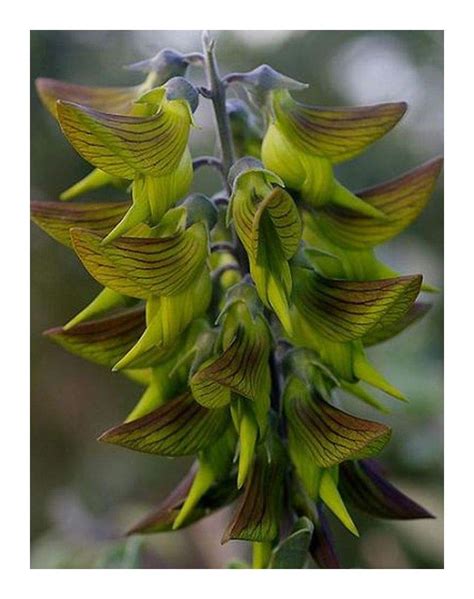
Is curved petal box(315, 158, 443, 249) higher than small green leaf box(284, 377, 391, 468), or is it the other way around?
curved petal box(315, 158, 443, 249)

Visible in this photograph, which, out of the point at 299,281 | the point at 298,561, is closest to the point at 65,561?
the point at 298,561

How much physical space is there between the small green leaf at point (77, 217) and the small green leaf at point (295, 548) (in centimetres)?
42

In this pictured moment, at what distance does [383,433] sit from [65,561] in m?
0.91

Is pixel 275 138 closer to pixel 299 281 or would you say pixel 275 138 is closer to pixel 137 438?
pixel 299 281

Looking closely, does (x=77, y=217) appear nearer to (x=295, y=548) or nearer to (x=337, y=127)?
(x=337, y=127)

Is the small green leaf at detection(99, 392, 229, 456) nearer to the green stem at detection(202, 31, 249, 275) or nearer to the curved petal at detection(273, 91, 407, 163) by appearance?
the green stem at detection(202, 31, 249, 275)

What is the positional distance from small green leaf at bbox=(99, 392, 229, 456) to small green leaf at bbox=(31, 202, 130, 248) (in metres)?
0.23

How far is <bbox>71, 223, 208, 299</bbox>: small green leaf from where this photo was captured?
993mm

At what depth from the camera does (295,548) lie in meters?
1.11

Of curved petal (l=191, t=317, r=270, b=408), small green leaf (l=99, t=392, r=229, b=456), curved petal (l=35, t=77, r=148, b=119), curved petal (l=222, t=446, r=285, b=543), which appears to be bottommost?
curved petal (l=222, t=446, r=285, b=543)

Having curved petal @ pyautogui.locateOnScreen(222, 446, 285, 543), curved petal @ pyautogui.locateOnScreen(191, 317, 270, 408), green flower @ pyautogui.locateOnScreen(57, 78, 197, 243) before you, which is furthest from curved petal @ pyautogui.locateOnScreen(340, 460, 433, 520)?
green flower @ pyautogui.locateOnScreen(57, 78, 197, 243)

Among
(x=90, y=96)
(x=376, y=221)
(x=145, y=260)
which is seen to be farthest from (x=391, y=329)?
(x=90, y=96)

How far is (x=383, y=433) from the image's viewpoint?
1.00m

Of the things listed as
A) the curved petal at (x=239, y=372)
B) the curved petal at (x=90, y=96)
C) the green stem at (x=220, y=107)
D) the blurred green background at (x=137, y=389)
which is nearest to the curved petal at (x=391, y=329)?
the curved petal at (x=239, y=372)
